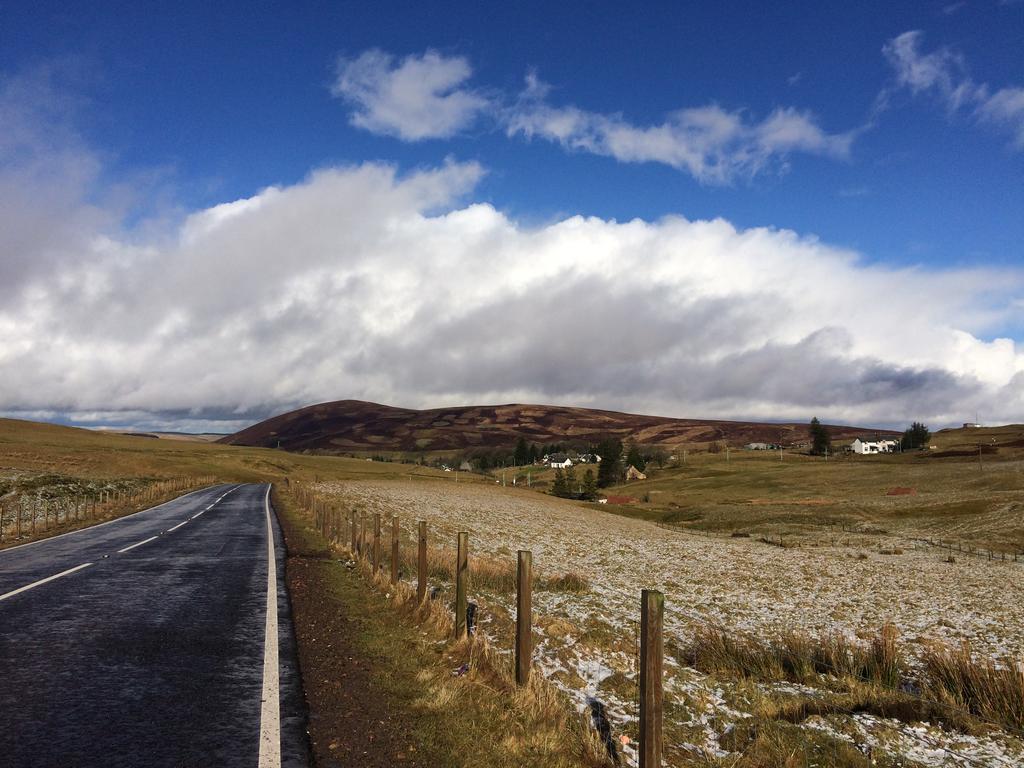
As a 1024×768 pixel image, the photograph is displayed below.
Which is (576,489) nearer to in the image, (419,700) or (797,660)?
(797,660)

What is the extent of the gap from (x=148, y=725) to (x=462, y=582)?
5.05 meters

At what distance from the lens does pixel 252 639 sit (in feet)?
33.3

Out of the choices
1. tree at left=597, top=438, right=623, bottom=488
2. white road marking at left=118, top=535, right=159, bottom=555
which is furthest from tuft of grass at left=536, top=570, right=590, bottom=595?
tree at left=597, top=438, right=623, bottom=488

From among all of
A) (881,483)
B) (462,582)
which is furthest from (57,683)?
(881,483)

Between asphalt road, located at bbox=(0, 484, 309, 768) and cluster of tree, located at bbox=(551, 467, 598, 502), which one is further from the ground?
asphalt road, located at bbox=(0, 484, 309, 768)

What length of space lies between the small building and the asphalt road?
150 meters

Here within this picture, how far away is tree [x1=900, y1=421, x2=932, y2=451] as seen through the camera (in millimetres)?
191000

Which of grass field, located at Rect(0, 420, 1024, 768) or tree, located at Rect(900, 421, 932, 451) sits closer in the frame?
grass field, located at Rect(0, 420, 1024, 768)

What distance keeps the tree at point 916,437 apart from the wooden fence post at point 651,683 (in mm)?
215572

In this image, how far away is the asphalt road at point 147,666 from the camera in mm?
6137

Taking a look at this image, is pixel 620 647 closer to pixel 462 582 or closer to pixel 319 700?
pixel 462 582

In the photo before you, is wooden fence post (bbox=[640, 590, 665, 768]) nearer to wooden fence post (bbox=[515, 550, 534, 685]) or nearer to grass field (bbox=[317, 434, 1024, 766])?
grass field (bbox=[317, 434, 1024, 766])

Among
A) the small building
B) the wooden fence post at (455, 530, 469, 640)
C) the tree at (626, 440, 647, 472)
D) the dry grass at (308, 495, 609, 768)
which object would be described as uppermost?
the wooden fence post at (455, 530, 469, 640)

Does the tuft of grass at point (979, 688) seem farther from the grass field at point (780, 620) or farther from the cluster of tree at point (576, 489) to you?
the cluster of tree at point (576, 489)
